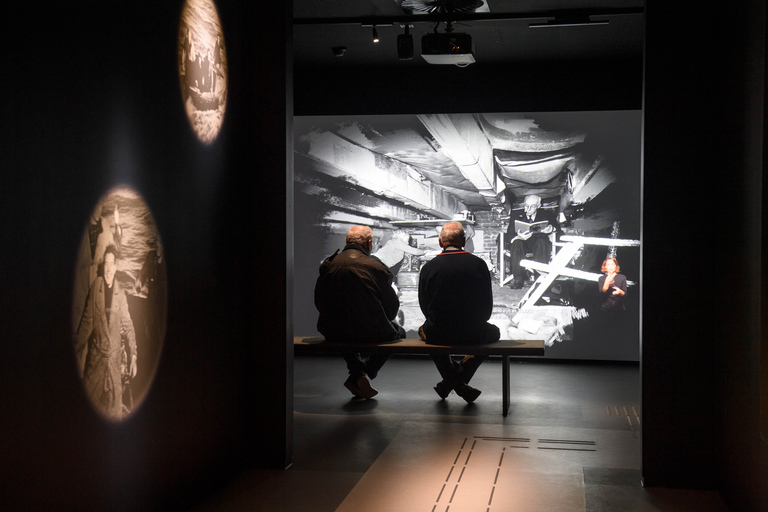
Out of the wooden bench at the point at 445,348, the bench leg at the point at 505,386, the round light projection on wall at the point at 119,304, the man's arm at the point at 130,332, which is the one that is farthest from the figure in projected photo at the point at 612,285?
the man's arm at the point at 130,332

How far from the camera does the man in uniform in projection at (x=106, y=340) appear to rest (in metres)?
2.47

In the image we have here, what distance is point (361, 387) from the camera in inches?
229

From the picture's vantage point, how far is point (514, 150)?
7.71m

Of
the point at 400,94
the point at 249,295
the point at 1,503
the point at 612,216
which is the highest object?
the point at 400,94

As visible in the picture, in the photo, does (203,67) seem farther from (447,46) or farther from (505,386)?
(505,386)

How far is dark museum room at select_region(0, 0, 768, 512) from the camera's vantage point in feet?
7.59

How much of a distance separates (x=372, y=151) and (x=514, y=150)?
1.56 metres

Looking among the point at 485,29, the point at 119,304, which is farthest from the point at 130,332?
the point at 485,29

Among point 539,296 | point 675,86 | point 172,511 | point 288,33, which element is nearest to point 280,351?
point 172,511

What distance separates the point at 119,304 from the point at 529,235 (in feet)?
18.4

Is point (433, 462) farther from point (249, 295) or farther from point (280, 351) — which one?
point (249, 295)

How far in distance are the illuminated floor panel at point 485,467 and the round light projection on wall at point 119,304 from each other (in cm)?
117

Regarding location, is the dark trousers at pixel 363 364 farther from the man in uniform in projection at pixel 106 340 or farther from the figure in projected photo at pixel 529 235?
the man in uniform in projection at pixel 106 340

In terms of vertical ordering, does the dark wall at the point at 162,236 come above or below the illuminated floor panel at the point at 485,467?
above
